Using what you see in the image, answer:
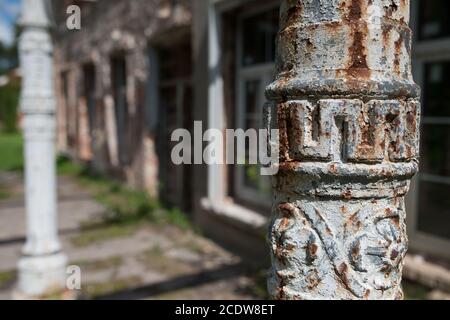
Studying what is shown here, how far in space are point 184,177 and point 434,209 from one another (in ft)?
10.8

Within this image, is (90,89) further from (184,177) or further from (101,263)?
(101,263)

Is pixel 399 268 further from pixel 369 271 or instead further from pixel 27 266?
pixel 27 266

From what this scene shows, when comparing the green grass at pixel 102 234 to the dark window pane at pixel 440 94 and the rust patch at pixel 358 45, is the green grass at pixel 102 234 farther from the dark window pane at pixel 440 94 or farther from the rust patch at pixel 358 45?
the rust patch at pixel 358 45

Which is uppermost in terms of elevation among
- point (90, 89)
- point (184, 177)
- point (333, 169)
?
point (90, 89)

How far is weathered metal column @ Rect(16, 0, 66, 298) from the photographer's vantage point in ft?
9.68

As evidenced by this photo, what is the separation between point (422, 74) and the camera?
3186 millimetres

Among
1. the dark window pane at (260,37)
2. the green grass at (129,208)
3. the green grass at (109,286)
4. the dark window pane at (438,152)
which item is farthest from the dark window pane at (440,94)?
the green grass at (109,286)

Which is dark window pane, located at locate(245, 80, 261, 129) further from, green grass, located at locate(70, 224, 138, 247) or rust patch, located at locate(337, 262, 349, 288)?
rust patch, located at locate(337, 262, 349, 288)

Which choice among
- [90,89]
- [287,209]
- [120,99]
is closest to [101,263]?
[287,209]

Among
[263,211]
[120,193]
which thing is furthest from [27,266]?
[120,193]

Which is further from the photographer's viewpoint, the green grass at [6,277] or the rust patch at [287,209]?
the green grass at [6,277]

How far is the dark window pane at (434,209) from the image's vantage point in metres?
4.25

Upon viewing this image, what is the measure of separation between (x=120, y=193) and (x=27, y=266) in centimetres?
453

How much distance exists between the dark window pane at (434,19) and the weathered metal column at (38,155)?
283cm
